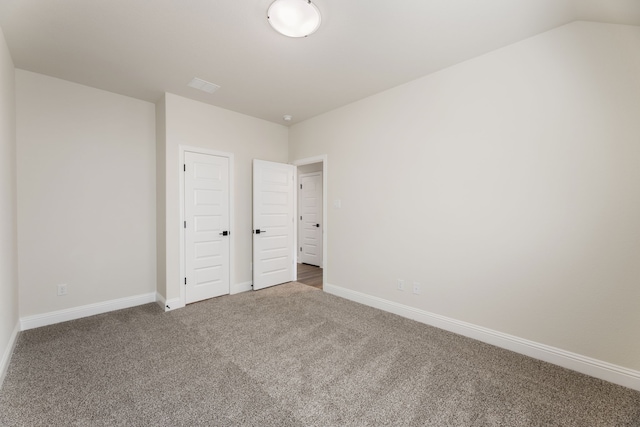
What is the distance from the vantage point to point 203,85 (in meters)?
3.21

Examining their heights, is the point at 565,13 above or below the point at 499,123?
above

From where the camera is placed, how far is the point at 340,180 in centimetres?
395

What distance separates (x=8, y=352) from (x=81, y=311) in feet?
3.11

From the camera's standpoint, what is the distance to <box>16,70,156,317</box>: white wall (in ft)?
9.46

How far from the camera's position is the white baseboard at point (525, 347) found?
199 cm

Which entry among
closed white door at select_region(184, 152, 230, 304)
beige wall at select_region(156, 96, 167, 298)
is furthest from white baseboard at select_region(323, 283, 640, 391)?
beige wall at select_region(156, 96, 167, 298)

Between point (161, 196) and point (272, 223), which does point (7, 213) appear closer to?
point (161, 196)

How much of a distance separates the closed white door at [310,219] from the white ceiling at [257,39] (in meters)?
2.95

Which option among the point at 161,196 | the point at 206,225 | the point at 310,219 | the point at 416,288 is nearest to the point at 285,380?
the point at 416,288

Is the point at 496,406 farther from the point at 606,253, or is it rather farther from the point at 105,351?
the point at 105,351

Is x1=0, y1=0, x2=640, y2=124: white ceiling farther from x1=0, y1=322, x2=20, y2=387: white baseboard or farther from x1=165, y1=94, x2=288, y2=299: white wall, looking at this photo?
x1=0, y1=322, x2=20, y2=387: white baseboard

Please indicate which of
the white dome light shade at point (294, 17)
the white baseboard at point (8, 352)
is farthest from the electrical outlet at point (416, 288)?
the white baseboard at point (8, 352)

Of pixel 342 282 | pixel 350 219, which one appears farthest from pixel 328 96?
pixel 342 282

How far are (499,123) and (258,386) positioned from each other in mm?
3055
